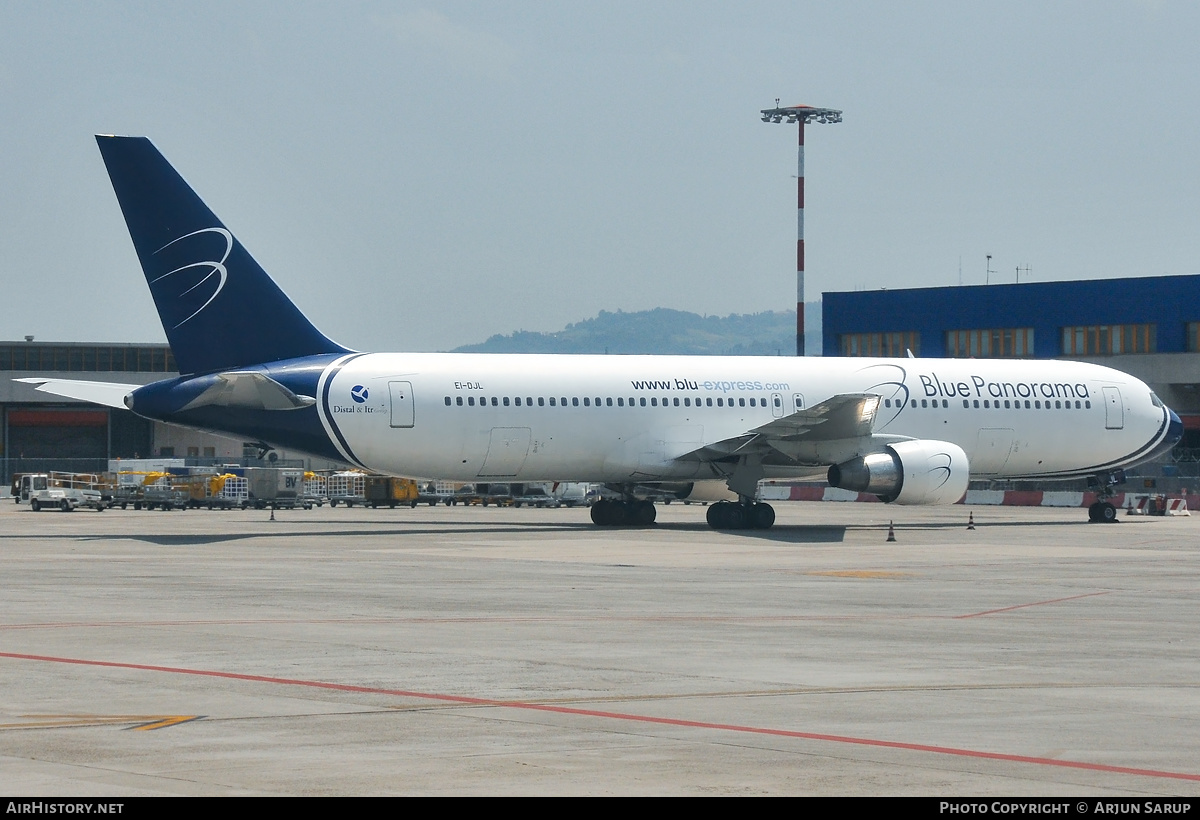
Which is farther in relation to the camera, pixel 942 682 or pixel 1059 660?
pixel 1059 660

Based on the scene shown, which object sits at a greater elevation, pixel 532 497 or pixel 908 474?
pixel 908 474

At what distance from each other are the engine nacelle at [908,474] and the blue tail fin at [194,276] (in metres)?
13.6

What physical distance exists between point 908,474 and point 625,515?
8163 millimetres

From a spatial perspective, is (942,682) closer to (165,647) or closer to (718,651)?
(718,651)

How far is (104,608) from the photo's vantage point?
65.4 ft

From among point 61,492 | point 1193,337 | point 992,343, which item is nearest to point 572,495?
point 61,492

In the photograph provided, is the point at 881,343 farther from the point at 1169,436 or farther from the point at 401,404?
the point at 401,404

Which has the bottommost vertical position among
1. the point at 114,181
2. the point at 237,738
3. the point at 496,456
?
the point at 237,738

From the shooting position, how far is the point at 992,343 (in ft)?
279

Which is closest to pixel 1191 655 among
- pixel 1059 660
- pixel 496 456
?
pixel 1059 660

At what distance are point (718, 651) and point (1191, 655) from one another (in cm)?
476

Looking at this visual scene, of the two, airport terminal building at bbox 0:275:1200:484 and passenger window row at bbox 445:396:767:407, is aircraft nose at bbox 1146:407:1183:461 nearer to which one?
passenger window row at bbox 445:396:767:407

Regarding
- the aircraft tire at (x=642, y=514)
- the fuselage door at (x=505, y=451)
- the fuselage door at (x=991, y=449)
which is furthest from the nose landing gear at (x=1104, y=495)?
the fuselage door at (x=505, y=451)

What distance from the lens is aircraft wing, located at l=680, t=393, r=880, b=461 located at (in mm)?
38062
